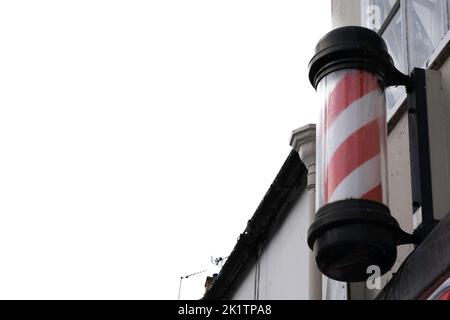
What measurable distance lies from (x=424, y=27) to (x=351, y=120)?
1.57 m

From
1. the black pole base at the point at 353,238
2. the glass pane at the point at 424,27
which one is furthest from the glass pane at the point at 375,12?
the black pole base at the point at 353,238

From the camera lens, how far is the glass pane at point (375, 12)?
18.7ft

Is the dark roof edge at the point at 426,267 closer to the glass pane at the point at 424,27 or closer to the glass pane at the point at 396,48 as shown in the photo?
the glass pane at the point at 424,27

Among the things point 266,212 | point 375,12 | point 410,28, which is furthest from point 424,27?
point 266,212

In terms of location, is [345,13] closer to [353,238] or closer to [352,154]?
[352,154]

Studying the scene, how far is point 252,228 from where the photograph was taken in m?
9.64

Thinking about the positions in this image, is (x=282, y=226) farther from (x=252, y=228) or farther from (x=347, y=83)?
(x=347, y=83)

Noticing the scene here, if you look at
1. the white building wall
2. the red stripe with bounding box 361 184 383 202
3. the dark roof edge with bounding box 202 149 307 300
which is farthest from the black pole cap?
the dark roof edge with bounding box 202 149 307 300

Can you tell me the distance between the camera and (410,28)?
527cm

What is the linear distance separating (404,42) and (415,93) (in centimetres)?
116

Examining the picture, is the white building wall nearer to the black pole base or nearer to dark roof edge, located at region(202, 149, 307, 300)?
dark roof edge, located at region(202, 149, 307, 300)

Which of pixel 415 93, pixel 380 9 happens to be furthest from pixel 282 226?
pixel 415 93

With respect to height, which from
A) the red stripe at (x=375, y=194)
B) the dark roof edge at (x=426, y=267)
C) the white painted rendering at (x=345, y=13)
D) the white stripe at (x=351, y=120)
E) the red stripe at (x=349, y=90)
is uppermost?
the white painted rendering at (x=345, y=13)

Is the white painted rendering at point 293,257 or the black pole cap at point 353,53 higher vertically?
the white painted rendering at point 293,257
